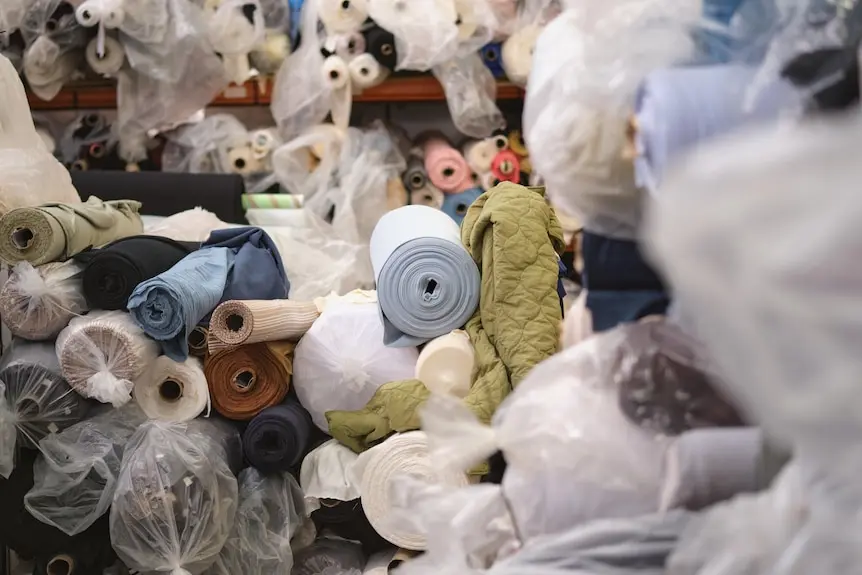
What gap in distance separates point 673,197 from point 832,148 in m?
0.10

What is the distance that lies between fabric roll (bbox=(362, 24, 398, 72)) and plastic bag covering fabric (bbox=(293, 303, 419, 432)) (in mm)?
1276

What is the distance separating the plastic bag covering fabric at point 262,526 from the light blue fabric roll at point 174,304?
1.01ft

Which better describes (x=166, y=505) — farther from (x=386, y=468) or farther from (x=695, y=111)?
(x=695, y=111)

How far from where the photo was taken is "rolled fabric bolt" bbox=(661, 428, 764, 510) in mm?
718

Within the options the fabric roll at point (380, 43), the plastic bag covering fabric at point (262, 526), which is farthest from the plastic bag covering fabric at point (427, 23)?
the plastic bag covering fabric at point (262, 526)

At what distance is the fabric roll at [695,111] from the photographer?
691 millimetres

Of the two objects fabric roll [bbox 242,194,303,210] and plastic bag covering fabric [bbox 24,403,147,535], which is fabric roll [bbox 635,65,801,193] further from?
fabric roll [bbox 242,194,303,210]

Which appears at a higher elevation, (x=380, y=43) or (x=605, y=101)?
(x=605, y=101)

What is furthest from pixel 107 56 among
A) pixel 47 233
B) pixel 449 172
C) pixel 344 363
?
pixel 344 363

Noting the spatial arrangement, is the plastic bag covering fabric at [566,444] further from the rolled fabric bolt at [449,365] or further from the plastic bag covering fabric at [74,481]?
the plastic bag covering fabric at [74,481]

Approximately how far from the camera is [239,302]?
5.14 feet

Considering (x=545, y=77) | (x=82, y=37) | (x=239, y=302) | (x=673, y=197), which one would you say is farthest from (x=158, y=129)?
(x=673, y=197)

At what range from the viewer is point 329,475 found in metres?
1.59

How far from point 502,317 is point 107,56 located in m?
1.83
